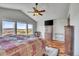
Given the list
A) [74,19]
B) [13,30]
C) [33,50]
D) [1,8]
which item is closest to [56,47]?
[33,50]

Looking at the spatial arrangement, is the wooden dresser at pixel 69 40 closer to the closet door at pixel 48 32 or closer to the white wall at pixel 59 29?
the white wall at pixel 59 29

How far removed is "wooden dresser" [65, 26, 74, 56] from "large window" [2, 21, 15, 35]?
0.62 meters

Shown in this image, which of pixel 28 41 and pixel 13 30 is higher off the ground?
pixel 13 30

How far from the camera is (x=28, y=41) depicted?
1.52 metres

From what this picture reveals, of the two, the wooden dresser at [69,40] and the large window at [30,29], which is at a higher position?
the large window at [30,29]

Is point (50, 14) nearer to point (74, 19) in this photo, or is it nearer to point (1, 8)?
point (74, 19)

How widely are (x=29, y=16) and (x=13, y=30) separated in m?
0.24

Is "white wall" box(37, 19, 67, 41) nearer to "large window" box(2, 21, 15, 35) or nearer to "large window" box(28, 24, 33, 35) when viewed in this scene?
"large window" box(28, 24, 33, 35)

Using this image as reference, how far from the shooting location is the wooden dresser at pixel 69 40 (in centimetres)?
153

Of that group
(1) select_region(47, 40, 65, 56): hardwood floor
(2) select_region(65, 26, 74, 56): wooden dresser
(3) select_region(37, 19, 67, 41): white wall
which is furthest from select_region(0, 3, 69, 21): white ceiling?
(1) select_region(47, 40, 65, 56): hardwood floor

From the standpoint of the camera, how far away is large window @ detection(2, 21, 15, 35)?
1.51 meters

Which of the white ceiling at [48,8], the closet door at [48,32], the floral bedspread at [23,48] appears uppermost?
the white ceiling at [48,8]

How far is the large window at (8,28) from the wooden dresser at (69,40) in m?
0.62

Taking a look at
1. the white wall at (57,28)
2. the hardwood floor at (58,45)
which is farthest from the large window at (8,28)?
the hardwood floor at (58,45)
